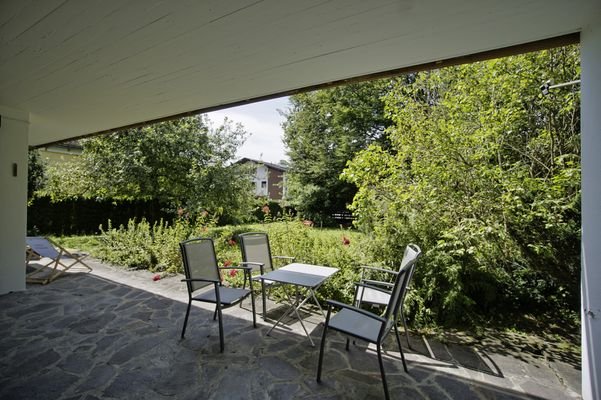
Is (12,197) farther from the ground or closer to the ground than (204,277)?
farther from the ground

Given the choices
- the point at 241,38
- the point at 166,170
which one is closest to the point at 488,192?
the point at 241,38

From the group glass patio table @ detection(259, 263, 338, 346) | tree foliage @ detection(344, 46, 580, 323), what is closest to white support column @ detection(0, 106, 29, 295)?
glass patio table @ detection(259, 263, 338, 346)

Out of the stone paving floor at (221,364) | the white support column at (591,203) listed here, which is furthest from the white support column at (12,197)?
the white support column at (591,203)

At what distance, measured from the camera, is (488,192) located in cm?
382

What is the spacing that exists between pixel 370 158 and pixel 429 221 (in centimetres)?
128

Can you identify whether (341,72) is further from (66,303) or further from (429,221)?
(66,303)

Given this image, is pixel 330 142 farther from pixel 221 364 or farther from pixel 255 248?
pixel 221 364

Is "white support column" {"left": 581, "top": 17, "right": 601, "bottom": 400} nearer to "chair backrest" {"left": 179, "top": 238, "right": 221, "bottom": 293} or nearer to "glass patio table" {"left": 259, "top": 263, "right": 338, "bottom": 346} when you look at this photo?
"glass patio table" {"left": 259, "top": 263, "right": 338, "bottom": 346}

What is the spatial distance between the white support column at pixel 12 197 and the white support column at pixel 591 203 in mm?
6866

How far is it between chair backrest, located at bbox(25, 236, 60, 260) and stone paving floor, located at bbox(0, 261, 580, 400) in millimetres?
1620

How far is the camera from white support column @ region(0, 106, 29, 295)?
14.9 ft

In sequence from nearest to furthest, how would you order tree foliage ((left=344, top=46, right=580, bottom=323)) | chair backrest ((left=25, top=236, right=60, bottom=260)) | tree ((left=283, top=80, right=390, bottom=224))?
tree foliage ((left=344, top=46, right=580, bottom=323)) < chair backrest ((left=25, top=236, right=60, bottom=260)) < tree ((left=283, top=80, right=390, bottom=224))

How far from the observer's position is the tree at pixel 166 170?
33.9ft

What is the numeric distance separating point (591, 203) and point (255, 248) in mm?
3545
